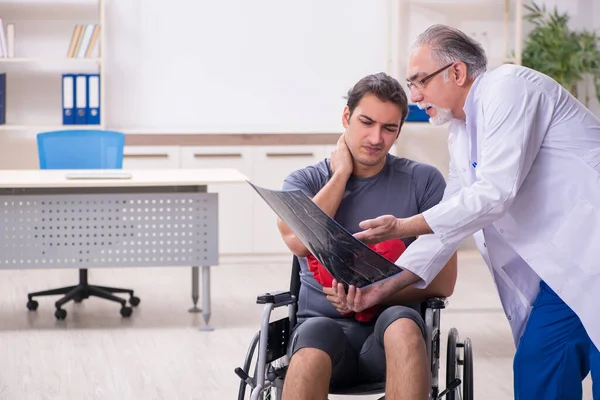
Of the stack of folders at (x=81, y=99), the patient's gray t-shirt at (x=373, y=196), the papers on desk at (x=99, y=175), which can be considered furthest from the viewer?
the stack of folders at (x=81, y=99)

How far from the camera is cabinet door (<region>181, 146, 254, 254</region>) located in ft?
20.4

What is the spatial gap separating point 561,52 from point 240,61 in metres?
2.30

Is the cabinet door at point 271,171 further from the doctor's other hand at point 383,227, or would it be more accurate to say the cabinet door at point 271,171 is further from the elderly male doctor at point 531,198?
the doctor's other hand at point 383,227

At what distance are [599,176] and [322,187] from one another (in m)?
0.87

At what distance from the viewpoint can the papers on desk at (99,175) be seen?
4.48 metres

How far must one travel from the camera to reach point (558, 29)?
6617 mm

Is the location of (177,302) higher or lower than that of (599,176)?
lower

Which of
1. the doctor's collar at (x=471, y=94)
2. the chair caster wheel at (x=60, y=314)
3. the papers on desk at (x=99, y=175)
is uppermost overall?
the doctor's collar at (x=471, y=94)

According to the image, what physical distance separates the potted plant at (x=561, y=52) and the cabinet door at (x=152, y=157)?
2.68 m

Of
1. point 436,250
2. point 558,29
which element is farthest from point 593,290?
point 558,29

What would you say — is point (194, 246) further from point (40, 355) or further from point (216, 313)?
point (40, 355)

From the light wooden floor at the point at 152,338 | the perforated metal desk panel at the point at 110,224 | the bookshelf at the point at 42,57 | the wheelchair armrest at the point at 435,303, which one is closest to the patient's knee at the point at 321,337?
the wheelchair armrest at the point at 435,303

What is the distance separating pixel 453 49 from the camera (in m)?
2.33

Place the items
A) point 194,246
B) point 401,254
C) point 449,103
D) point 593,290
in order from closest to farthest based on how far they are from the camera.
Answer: point 593,290
point 449,103
point 401,254
point 194,246
